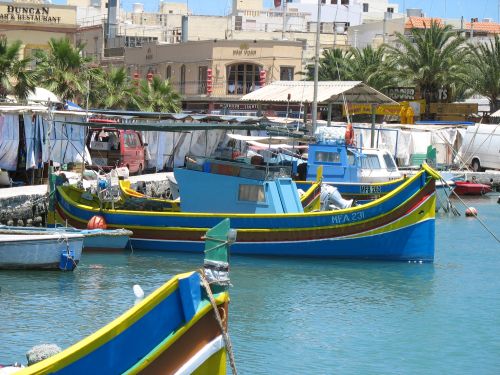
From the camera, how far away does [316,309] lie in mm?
21234

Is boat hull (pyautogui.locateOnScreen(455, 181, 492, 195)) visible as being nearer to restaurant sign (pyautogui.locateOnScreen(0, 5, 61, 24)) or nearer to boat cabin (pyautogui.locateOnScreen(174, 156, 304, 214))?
boat cabin (pyautogui.locateOnScreen(174, 156, 304, 214))

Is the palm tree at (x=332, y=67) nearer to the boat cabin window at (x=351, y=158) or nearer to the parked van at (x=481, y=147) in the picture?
the parked van at (x=481, y=147)

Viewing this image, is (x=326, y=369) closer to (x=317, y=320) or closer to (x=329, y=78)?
(x=317, y=320)

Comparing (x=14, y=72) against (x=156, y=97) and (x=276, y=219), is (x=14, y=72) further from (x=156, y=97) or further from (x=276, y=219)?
(x=156, y=97)

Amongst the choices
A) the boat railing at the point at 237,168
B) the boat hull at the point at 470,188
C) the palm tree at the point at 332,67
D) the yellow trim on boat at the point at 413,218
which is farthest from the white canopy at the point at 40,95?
the palm tree at the point at 332,67

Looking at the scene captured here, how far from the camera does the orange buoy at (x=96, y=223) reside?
27359 mm

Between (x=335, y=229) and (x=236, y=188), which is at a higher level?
(x=236, y=188)

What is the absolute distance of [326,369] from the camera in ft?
55.1

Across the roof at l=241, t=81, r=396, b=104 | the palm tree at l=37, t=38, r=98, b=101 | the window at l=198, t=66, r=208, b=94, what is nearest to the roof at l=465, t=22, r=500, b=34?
the window at l=198, t=66, r=208, b=94

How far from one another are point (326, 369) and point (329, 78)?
4732 cm

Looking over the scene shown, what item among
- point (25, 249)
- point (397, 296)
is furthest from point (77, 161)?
point (397, 296)

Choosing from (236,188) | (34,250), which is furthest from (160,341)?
(236,188)

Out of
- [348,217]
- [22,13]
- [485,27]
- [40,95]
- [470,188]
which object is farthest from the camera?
[485,27]

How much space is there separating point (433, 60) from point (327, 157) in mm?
23188
